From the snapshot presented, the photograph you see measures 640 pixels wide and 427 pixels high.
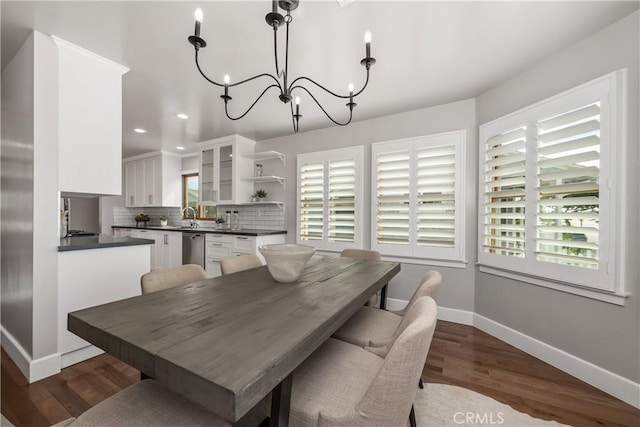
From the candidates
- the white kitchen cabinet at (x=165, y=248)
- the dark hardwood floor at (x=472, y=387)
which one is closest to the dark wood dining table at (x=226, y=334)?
the dark hardwood floor at (x=472, y=387)

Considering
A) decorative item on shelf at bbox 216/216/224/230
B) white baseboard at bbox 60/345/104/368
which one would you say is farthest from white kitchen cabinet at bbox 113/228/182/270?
white baseboard at bbox 60/345/104/368

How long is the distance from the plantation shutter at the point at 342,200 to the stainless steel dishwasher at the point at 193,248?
2.03 meters

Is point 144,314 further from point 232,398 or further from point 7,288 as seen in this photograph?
point 7,288

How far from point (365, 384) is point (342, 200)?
8.66 feet

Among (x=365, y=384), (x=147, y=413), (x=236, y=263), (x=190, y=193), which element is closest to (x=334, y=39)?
(x=236, y=263)

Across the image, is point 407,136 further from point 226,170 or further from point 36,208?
point 36,208

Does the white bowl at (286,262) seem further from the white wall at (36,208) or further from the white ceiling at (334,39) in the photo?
the white wall at (36,208)

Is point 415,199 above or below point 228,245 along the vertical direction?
above

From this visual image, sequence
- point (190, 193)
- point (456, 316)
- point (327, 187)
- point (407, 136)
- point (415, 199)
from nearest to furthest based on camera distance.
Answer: point (456, 316)
point (415, 199)
point (407, 136)
point (327, 187)
point (190, 193)

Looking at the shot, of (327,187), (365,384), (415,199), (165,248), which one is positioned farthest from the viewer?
(165,248)

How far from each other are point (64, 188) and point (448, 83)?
332cm

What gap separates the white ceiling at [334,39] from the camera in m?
1.66

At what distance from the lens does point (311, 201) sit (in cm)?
381

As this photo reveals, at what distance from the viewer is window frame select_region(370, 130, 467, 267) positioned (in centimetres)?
286
